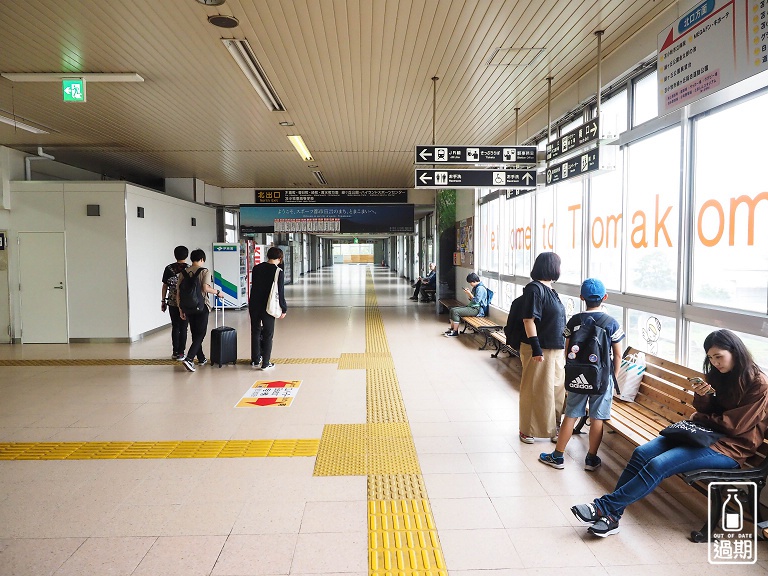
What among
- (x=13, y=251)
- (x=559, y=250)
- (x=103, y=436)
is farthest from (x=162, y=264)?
(x=559, y=250)

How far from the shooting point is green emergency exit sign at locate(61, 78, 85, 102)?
18.5 ft

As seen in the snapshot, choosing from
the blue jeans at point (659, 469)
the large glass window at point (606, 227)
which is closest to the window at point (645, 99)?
the large glass window at point (606, 227)

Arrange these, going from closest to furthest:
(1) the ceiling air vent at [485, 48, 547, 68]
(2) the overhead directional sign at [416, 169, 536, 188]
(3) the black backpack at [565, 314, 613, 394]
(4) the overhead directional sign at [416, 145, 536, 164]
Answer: (3) the black backpack at [565, 314, 613, 394], (1) the ceiling air vent at [485, 48, 547, 68], (4) the overhead directional sign at [416, 145, 536, 164], (2) the overhead directional sign at [416, 169, 536, 188]

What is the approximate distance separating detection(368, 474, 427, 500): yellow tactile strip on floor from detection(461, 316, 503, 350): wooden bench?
4.73 metres

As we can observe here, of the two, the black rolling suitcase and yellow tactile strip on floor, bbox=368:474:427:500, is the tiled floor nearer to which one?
yellow tactile strip on floor, bbox=368:474:427:500

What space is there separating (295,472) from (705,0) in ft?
13.4

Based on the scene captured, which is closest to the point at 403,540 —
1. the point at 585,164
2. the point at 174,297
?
the point at 585,164

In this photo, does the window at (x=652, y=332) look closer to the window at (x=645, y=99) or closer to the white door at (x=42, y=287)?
the window at (x=645, y=99)

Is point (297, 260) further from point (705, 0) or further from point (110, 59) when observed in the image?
point (705, 0)

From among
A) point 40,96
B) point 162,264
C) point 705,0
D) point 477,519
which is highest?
point 40,96

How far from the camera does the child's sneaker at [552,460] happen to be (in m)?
3.75

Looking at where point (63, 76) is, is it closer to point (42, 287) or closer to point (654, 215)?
point (42, 287)

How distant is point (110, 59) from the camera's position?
17.2 feet

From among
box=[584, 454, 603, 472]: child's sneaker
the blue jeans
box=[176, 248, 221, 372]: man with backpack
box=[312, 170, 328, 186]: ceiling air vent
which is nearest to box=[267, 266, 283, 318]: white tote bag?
box=[176, 248, 221, 372]: man with backpack
